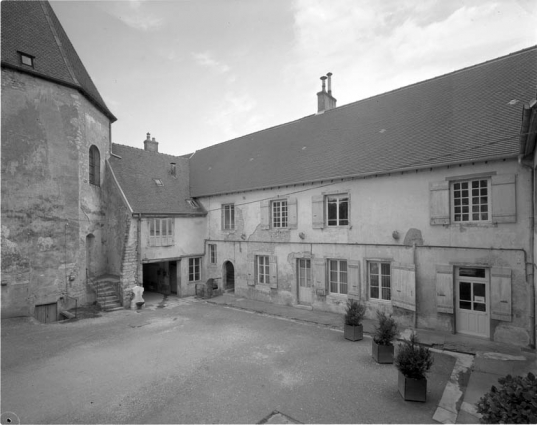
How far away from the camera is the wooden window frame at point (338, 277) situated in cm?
1256

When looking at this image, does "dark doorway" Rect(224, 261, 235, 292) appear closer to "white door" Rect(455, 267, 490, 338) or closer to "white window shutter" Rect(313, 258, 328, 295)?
"white window shutter" Rect(313, 258, 328, 295)

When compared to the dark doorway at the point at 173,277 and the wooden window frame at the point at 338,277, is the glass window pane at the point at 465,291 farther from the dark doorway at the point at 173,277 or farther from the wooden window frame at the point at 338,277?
the dark doorway at the point at 173,277

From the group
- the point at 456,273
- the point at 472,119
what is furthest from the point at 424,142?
the point at 456,273

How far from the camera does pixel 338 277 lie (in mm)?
12781

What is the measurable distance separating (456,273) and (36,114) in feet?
56.0

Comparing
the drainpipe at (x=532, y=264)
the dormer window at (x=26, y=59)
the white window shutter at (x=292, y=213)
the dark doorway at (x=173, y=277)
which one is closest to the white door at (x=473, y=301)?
the drainpipe at (x=532, y=264)

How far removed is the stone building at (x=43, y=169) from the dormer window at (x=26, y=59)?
0.04 m

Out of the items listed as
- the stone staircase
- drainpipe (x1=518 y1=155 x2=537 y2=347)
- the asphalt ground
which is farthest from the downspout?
drainpipe (x1=518 y1=155 x2=537 y2=347)

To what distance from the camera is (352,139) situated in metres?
13.9

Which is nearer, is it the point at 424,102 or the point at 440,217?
the point at 440,217

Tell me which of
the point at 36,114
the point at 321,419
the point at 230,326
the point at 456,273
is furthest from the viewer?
the point at 36,114

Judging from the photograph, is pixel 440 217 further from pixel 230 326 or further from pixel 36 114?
pixel 36 114

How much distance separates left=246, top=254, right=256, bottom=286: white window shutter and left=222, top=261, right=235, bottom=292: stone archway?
2192 millimetres

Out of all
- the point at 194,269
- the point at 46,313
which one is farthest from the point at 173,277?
the point at 46,313
